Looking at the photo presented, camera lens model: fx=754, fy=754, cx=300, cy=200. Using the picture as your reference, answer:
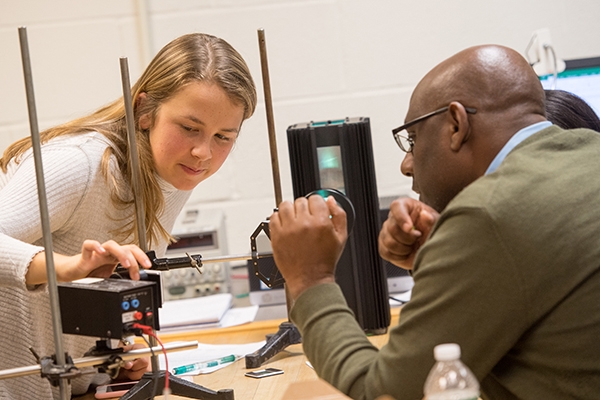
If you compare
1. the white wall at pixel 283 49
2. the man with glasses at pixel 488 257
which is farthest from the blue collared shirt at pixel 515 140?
the white wall at pixel 283 49

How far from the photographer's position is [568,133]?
3.56ft

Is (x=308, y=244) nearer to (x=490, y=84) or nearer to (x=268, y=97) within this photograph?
(x=490, y=84)

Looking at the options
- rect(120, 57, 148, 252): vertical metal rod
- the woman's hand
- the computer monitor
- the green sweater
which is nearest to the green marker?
the woman's hand

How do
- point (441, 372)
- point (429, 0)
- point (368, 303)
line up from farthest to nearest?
point (429, 0)
point (368, 303)
point (441, 372)

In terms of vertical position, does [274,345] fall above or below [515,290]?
below

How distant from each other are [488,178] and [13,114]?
2344 mm

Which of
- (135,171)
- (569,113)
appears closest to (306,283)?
(135,171)

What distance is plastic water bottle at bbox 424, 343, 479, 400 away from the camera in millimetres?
819

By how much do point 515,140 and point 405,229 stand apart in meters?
0.27

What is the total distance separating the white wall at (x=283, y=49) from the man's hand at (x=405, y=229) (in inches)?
60.5

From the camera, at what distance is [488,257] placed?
0.92 metres

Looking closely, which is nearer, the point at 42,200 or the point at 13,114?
the point at 42,200

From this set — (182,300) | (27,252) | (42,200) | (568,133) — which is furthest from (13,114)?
(568,133)

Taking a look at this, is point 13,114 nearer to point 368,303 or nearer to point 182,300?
point 182,300
